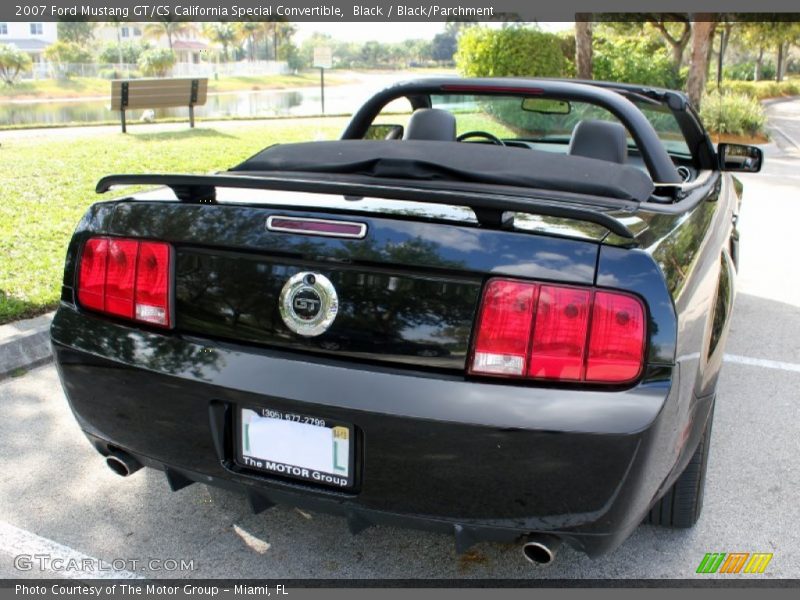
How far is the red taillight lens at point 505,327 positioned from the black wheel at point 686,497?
1.00 m

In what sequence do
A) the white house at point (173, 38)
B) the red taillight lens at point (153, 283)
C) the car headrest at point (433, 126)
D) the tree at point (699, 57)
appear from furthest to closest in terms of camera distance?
1. the white house at point (173, 38)
2. the tree at point (699, 57)
3. the car headrest at point (433, 126)
4. the red taillight lens at point (153, 283)

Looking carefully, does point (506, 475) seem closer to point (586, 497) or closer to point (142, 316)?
point (586, 497)

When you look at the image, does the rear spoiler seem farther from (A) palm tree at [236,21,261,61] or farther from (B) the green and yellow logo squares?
(A) palm tree at [236,21,261,61]

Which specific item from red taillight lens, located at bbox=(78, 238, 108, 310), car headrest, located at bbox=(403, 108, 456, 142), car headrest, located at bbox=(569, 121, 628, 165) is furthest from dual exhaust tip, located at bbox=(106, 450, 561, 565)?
car headrest, located at bbox=(403, 108, 456, 142)

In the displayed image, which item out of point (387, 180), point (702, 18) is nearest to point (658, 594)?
point (387, 180)

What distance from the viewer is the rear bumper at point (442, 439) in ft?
6.51

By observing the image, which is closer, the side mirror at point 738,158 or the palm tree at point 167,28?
the side mirror at point 738,158

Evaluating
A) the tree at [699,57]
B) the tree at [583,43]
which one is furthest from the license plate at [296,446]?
the tree at [699,57]

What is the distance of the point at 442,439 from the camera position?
202 cm

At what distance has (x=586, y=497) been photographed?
6.66 ft

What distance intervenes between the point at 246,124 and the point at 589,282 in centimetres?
1414

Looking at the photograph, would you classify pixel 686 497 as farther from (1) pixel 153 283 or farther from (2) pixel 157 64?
(2) pixel 157 64

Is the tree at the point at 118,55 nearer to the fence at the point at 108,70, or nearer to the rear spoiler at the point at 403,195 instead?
the fence at the point at 108,70

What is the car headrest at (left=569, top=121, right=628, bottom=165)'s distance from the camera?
327 cm
